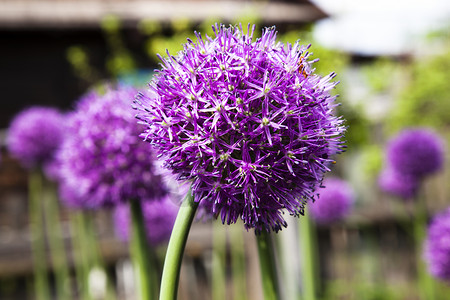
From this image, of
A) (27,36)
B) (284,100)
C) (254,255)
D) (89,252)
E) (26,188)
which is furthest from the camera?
(27,36)

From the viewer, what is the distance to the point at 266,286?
1325mm

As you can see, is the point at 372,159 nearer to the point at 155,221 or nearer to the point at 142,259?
the point at 155,221

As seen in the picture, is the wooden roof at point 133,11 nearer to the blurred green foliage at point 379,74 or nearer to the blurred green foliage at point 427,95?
the blurred green foliage at point 379,74

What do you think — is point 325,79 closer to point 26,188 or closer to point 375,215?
point 26,188

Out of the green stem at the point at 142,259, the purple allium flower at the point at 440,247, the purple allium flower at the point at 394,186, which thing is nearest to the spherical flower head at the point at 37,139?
the green stem at the point at 142,259

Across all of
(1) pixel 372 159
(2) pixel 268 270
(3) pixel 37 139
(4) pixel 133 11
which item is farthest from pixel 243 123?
(1) pixel 372 159

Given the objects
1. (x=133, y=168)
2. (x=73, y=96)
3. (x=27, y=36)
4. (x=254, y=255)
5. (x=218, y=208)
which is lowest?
(x=254, y=255)

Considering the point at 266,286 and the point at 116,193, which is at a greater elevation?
the point at 116,193

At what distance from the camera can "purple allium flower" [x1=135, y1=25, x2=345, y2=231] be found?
105 cm

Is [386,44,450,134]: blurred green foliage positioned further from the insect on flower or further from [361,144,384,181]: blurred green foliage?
the insect on flower

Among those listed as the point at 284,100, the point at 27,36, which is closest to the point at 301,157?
the point at 284,100

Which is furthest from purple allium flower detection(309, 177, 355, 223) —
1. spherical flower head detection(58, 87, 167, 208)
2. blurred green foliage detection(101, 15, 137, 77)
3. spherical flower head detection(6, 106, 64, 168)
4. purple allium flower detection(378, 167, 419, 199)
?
spherical flower head detection(58, 87, 167, 208)

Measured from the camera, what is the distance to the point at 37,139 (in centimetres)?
329

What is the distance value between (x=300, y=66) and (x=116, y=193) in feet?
3.23
